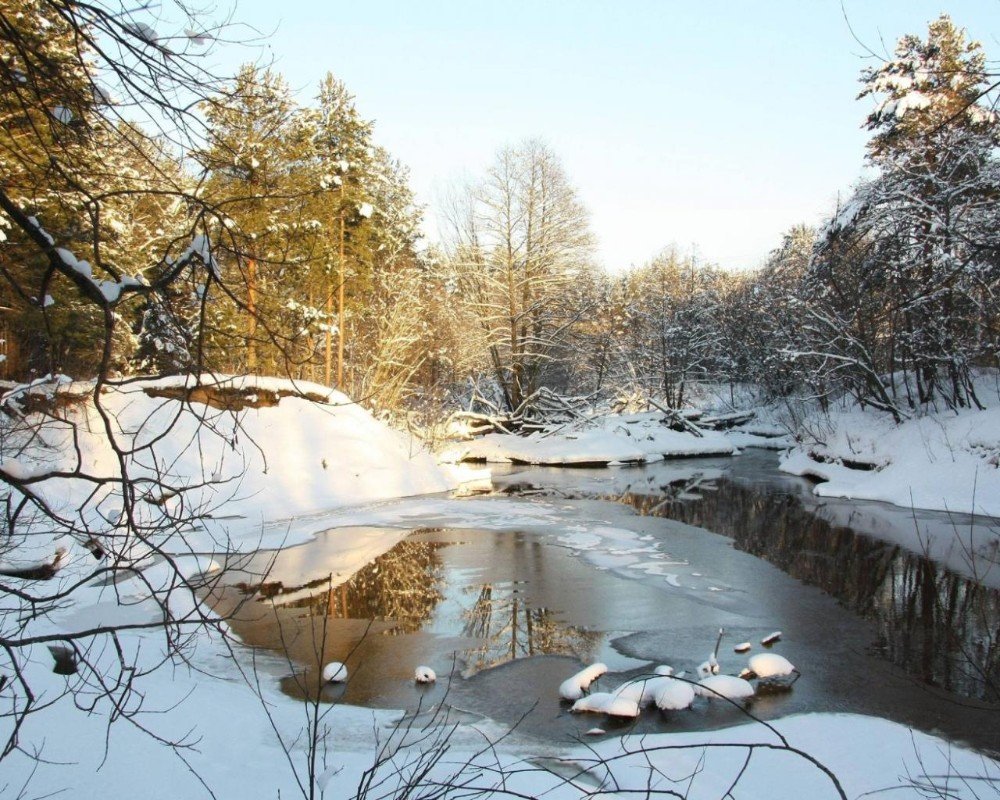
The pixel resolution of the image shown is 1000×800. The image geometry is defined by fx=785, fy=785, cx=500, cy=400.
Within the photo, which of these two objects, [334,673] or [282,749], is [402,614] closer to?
[334,673]

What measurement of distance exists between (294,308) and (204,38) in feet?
62.3

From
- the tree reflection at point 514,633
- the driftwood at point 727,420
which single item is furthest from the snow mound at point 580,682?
the driftwood at point 727,420

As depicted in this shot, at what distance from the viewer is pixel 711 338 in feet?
133

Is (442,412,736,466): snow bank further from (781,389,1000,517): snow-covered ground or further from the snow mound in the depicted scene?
the snow mound

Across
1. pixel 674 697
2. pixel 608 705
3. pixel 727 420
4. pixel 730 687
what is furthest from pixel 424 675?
pixel 727 420

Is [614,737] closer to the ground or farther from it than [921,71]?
closer to the ground

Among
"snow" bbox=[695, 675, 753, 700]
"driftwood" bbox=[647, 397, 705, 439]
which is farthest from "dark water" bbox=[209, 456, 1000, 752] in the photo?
"driftwood" bbox=[647, 397, 705, 439]

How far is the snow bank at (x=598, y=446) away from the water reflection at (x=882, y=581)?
29.1 ft

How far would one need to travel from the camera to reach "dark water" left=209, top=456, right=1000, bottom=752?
6340mm

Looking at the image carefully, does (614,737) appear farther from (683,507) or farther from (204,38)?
(683,507)

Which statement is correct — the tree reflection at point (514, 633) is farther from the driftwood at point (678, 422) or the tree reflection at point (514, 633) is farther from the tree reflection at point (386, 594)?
the driftwood at point (678, 422)

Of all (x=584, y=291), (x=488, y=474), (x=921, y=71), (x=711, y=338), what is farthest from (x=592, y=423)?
(x=921, y=71)

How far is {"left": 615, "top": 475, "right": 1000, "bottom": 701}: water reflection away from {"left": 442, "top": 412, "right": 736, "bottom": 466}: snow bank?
887 cm

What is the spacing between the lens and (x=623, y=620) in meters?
8.73
